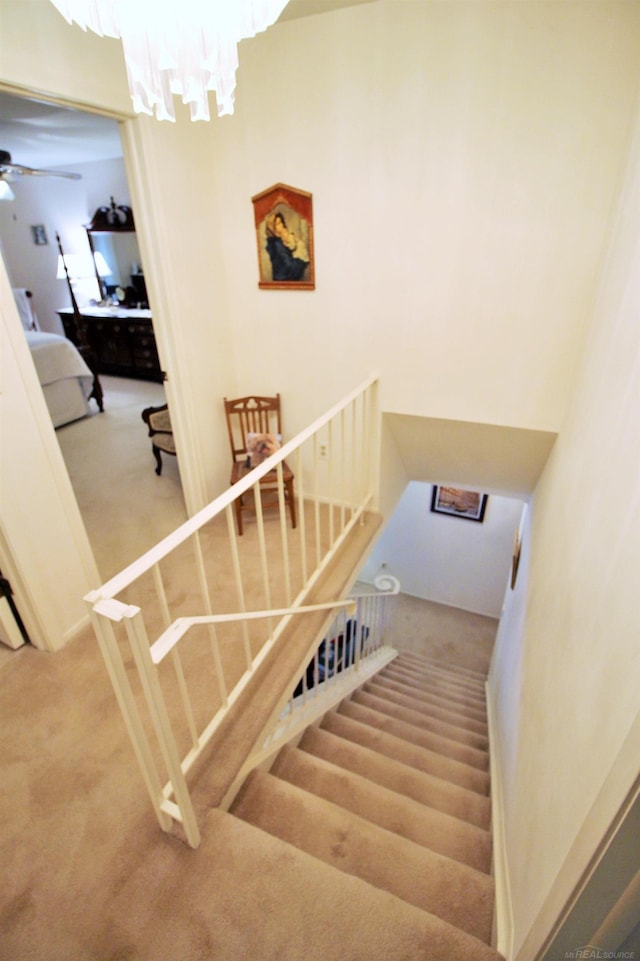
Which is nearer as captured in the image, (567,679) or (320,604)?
(567,679)

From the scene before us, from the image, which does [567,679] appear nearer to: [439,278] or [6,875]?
[6,875]

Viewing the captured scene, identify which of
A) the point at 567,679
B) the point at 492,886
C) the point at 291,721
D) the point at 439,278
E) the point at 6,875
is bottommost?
the point at 291,721

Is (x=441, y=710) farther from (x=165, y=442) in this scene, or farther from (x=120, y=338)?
(x=120, y=338)

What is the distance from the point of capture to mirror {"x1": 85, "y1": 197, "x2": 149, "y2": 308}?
5.85 meters

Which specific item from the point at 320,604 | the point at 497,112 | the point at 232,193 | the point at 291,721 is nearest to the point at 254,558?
the point at 320,604

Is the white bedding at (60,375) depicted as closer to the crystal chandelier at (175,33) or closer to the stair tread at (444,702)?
the crystal chandelier at (175,33)

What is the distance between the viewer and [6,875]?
1.35m

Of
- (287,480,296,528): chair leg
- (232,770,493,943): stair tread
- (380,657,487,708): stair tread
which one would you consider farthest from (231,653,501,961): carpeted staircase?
(287,480,296,528): chair leg

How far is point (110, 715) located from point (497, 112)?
3072 millimetres

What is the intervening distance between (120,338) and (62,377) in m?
1.66

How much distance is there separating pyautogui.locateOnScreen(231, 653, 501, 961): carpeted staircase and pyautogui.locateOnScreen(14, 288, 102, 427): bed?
3.93m

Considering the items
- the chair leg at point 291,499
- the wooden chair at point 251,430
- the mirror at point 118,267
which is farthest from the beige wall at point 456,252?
the mirror at point 118,267

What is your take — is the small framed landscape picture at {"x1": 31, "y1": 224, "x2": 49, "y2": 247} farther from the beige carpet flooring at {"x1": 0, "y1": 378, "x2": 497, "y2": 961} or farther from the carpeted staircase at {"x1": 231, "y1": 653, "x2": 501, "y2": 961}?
the carpeted staircase at {"x1": 231, "y1": 653, "x2": 501, "y2": 961}

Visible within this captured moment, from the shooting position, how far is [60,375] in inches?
172
